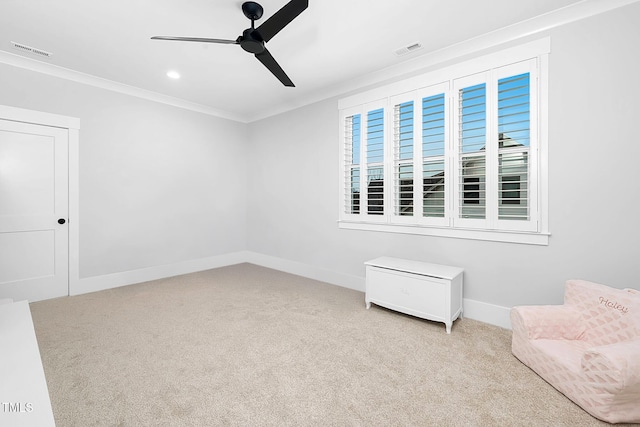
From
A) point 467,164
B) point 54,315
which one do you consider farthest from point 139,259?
point 467,164

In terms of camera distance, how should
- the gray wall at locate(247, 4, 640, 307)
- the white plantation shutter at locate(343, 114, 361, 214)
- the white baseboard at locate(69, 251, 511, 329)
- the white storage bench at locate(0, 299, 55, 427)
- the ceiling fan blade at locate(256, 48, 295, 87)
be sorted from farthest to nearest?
the white plantation shutter at locate(343, 114, 361, 214)
the white baseboard at locate(69, 251, 511, 329)
the ceiling fan blade at locate(256, 48, 295, 87)
the gray wall at locate(247, 4, 640, 307)
the white storage bench at locate(0, 299, 55, 427)

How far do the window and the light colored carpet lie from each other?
3.56 feet

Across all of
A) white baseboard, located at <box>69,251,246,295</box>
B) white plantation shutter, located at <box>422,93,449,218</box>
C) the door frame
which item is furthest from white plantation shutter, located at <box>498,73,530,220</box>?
the door frame

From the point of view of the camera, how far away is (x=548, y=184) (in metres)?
2.49

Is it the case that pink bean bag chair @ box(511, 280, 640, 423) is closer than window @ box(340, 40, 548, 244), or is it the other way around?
pink bean bag chair @ box(511, 280, 640, 423)

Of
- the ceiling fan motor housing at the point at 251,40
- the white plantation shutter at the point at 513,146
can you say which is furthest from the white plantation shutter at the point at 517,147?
the ceiling fan motor housing at the point at 251,40

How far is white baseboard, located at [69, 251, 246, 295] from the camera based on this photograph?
375 centimetres

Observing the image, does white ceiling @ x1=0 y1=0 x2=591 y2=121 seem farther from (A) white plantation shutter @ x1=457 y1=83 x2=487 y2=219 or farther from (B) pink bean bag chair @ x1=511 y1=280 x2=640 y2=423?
(B) pink bean bag chair @ x1=511 y1=280 x2=640 y2=423

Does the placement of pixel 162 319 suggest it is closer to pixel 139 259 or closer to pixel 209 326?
pixel 209 326

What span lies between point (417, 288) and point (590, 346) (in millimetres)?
1244

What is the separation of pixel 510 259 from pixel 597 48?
6.08 ft

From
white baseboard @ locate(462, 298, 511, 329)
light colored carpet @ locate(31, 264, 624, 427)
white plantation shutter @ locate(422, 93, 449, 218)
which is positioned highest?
white plantation shutter @ locate(422, 93, 449, 218)

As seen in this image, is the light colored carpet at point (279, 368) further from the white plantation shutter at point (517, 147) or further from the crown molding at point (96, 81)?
the crown molding at point (96, 81)

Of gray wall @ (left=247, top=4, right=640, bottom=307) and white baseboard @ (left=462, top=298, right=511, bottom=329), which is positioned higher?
gray wall @ (left=247, top=4, right=640, bottom=307)
